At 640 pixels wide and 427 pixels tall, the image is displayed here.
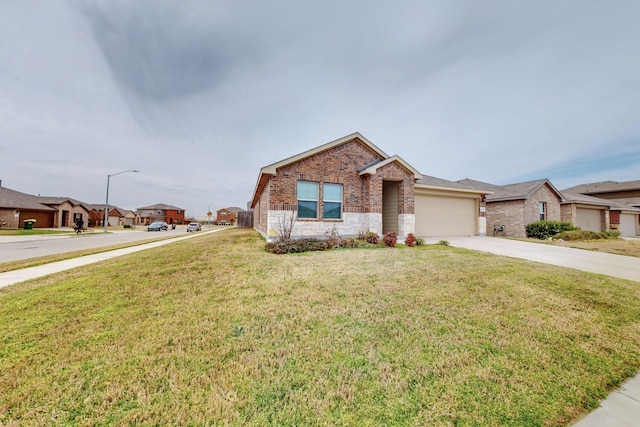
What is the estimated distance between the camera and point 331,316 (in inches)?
142

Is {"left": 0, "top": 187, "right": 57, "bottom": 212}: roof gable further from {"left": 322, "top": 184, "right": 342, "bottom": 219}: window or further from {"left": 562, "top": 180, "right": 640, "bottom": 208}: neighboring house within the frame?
{"left": 562, "top": 180, "right": 640, "bottom": 208}: neighboring house

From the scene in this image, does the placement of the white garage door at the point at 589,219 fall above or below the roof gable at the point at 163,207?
below

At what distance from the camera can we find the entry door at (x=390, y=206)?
43.5 feet

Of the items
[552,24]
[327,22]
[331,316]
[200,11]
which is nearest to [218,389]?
[331,316]

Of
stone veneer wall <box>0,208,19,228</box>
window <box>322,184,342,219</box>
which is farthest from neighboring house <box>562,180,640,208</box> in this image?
stone veneer wall <box>0,208,19,228</box>

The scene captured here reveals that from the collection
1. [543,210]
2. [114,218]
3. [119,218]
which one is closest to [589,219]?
[543,210]

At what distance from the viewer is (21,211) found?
96.2 ft

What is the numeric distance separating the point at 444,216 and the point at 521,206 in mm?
6902

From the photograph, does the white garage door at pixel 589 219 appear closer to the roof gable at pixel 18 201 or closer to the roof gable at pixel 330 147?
the roof gable at pixel 330 147

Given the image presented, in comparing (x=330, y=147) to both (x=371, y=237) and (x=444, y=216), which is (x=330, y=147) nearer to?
(x=371, y=237)

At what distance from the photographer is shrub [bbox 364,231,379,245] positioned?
11.0 m

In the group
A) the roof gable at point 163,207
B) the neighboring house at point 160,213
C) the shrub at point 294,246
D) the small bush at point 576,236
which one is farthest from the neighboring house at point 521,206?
the neighboring house at point 160,213

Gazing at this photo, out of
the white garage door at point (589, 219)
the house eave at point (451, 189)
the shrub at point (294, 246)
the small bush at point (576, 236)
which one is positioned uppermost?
the house eave at point (451, 189)

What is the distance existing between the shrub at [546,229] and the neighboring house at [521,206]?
499 mm
